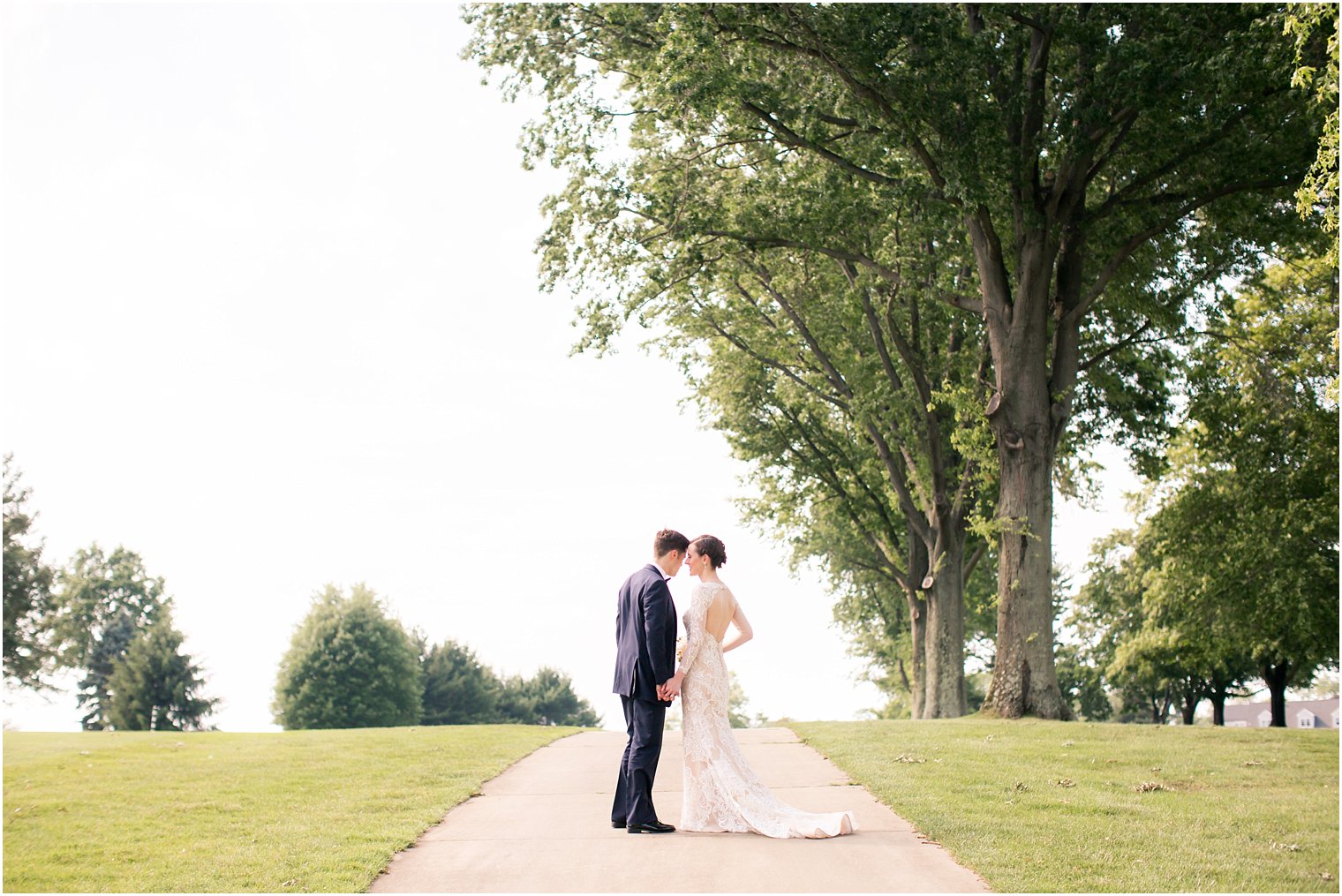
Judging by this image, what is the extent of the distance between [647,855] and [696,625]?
1981 millimetres

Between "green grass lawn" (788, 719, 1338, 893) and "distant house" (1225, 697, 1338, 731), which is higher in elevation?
"green grass lawn" (788, 719, 1338, 893)

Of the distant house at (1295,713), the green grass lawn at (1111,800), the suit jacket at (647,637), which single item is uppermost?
the suit jacket at (647,637)

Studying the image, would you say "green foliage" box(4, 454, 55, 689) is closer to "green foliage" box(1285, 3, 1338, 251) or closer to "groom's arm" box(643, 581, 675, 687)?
"groom's arm" box(643, 581, 675, 687)

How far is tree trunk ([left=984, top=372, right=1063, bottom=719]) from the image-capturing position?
19.4 metres

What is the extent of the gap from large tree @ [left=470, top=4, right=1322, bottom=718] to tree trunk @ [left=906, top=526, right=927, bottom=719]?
9.42 m

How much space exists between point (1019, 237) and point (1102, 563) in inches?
1359

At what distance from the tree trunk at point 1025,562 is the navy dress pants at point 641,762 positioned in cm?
1186

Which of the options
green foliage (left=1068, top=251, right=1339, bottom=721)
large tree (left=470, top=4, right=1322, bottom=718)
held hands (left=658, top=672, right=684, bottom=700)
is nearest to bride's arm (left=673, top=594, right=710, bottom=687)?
held hands (left=658, top=672, right=684, bottom=700)

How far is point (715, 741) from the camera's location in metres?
8.95

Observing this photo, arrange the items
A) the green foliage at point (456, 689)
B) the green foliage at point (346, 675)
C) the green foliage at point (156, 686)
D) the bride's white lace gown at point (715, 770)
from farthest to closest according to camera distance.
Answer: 1. the green foliage at point (456, 689)
2. the green foliage at point (156, 686)
3. the green foliage at point (346, 675)
4. the bride's white lace gown at point (715, 770)

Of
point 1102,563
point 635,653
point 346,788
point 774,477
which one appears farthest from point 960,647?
point 1102,563

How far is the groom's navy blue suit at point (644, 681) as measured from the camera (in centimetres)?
876

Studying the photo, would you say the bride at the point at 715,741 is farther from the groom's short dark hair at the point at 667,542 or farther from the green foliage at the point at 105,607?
the green foliage at the point at 105,607

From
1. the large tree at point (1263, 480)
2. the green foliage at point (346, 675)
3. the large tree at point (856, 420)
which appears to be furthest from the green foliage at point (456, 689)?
the large tree at point (1263, 480)
